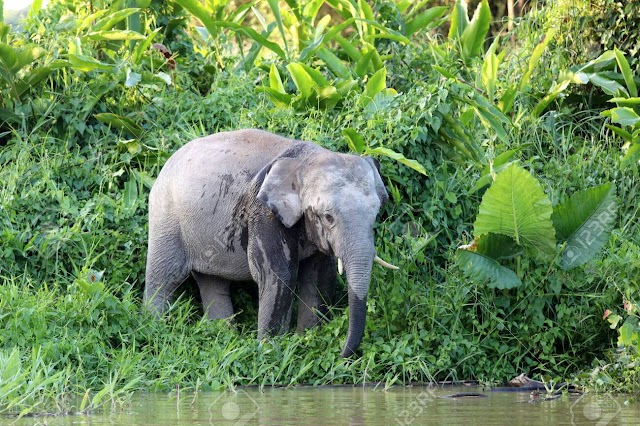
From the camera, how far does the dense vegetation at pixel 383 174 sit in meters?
7.22

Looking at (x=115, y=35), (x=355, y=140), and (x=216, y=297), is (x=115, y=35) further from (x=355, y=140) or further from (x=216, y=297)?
(x=216, y=297)

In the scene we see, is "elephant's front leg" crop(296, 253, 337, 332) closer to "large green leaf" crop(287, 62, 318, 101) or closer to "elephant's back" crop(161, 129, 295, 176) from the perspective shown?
"elephant's back" crop(161, 129, 295, 176)

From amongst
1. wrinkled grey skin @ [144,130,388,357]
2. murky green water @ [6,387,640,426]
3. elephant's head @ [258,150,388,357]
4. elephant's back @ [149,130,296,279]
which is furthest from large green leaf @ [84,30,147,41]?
murky green water @ [6,387,640,426]

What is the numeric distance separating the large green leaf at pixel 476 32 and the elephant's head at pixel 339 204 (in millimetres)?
3122

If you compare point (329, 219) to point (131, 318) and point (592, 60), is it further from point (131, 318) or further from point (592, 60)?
point (592, 60)

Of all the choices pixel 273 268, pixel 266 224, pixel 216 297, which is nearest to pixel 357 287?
pixel 273 268

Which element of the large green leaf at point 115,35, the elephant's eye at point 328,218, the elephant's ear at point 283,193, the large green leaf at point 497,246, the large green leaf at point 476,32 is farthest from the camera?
the large green leaf at point 476,32

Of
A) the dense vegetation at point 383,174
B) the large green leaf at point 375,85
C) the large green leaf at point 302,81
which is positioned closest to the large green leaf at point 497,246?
the dense vegetation at point 383,174

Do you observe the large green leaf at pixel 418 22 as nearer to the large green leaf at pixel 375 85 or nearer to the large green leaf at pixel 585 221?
the large green leaf at pixel 375 85

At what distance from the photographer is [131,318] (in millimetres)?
7559

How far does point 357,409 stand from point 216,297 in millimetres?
2721

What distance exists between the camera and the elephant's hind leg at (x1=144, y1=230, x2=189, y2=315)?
8.29m

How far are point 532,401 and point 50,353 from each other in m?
2.73

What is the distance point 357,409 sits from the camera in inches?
230
